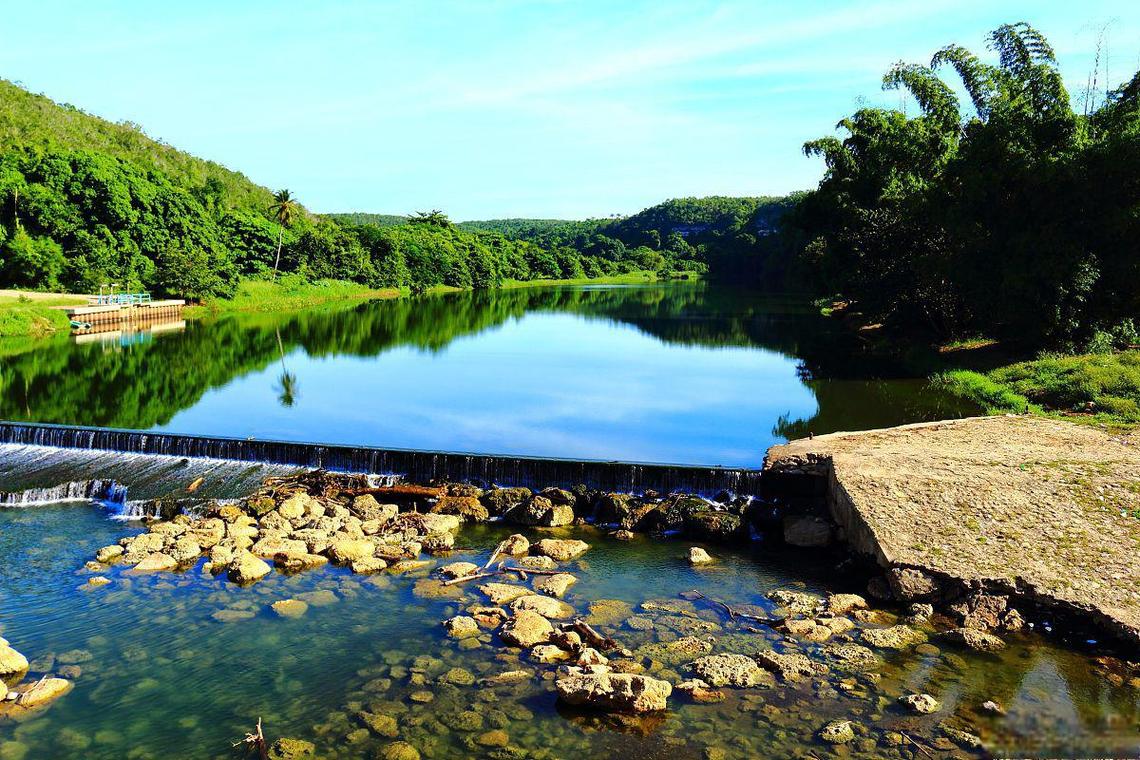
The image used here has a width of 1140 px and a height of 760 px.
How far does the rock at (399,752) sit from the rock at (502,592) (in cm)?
356

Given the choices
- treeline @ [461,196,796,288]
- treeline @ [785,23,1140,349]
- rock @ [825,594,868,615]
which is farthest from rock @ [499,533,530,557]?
treeline @ [461,196,796,288]

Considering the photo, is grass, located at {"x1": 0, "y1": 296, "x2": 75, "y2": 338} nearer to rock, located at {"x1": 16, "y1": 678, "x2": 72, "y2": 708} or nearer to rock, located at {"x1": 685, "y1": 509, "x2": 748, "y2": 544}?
rock, located at {"x1": 16, "y1": 678, "x2": 72, "y2": 708}

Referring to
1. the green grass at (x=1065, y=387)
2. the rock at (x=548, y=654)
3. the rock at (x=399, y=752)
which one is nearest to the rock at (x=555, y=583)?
the rock at (x=548, y=654)

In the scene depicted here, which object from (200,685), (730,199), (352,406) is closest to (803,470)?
(200,685)

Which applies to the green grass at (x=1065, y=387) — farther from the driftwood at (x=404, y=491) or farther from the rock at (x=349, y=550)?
the rock at (x=349, y=550)

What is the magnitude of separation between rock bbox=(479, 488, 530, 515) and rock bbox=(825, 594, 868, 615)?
6.34 meters

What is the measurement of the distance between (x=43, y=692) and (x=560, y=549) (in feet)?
24.3

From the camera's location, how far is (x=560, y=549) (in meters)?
13.5

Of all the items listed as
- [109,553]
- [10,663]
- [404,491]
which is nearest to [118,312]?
[404,491]

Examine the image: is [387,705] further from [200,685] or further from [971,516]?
[971,516]

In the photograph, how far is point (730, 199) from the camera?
196000 millimetres

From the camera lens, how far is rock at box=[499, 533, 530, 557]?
13512 millimetres

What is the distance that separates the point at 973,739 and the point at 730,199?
19736cm

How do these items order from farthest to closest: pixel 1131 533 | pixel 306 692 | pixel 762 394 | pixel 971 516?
pixel 762 394
pixel 971 516
pixel 1131 533
pixel 306 692
